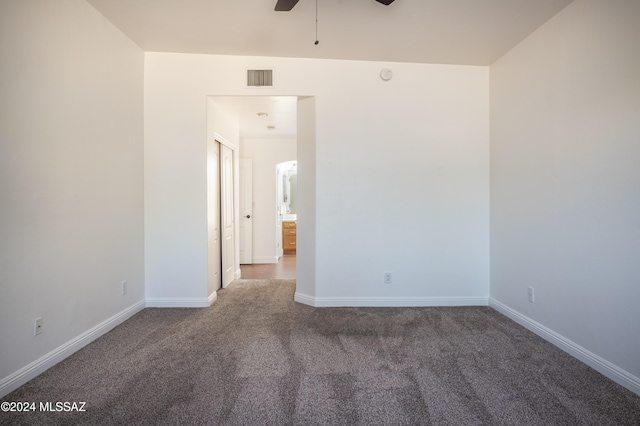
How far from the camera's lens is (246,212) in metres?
6.06

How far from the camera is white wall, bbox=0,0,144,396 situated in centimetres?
183

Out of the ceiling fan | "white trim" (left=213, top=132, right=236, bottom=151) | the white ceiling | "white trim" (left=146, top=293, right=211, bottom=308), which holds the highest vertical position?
the white ceiling

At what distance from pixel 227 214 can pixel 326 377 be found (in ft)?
9.42

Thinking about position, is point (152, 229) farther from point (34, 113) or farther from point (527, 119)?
point (527, 119)

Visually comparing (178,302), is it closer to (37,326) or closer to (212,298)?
(212,298)

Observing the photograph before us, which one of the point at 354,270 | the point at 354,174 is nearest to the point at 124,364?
the point at 354,270

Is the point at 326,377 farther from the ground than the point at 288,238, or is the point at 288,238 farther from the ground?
the point at 288,238

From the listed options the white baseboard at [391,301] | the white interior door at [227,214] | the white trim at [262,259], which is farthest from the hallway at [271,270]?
the white baseboard at [391,301]

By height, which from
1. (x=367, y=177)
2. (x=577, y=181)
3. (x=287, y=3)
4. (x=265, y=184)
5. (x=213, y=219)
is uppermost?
(x=287, y=3)

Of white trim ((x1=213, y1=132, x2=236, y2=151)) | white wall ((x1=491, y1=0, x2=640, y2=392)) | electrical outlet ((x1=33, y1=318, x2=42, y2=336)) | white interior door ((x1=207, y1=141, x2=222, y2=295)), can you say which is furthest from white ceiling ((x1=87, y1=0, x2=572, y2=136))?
electrical outlet ((x1=33, y1=318, x2=42, y2=336))

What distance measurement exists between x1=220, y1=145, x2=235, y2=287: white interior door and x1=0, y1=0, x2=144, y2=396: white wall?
1183 millimetres

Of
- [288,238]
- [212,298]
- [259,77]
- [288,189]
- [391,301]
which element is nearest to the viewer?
[259,77]

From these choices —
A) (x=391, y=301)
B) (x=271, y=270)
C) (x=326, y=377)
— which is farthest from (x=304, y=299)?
(x=271, y=270)

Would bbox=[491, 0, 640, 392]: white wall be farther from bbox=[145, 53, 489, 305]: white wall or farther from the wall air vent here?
the wall air vent
